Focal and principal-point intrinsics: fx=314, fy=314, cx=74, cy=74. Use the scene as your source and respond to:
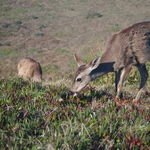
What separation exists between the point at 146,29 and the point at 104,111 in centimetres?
452

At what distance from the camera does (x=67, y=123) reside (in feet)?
12.8

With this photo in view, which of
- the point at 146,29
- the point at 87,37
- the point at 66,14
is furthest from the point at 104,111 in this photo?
the point at 66,14

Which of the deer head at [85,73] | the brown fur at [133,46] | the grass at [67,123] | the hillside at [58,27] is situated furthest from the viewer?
the hillside at [58,27]

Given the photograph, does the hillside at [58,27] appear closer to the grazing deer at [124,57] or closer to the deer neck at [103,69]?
the deer neck at [103,69]

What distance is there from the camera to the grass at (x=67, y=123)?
3.46m

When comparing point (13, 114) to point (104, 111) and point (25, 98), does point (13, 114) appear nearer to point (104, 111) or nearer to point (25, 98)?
point (25, 98)

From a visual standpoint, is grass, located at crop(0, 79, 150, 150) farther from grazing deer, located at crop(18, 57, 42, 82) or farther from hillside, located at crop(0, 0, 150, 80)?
hillside, located at crop(0, 0, 150, 80)

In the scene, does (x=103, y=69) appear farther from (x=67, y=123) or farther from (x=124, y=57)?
(x=67, y=123)

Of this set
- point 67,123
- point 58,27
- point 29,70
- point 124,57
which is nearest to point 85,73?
point 124,57

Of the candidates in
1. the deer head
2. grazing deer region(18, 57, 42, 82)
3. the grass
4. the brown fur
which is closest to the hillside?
grazing deer region(18, 57, 42, 82)

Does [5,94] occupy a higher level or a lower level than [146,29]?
lower

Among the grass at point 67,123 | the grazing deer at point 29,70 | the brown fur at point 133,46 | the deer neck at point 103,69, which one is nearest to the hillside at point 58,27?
the grazing deer at point 29,70

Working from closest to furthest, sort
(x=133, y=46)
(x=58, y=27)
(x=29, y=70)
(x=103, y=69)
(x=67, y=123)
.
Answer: (x=67, y=123)
(x=133, y=46)
(x=103, y=69)
(x=29, y=70)
(x=58, y=27)

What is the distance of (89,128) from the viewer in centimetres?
377
